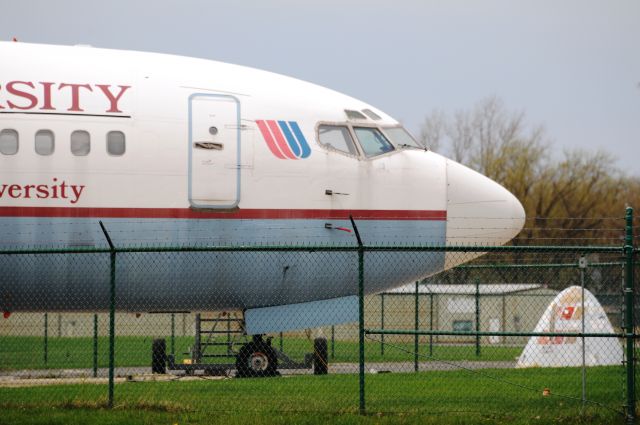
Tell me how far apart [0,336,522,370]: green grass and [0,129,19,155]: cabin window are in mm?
7778

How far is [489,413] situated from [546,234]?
4400 cm

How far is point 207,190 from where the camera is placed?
47.9 ft

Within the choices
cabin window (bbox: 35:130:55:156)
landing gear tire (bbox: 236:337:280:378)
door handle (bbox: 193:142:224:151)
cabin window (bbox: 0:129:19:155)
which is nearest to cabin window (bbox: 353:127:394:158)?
door handle (bbox: 193:142:224:151)

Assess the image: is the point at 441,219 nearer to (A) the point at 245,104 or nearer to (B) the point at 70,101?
(A) the point at 245,104

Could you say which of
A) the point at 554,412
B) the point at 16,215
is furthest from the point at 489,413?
the point at 16,215

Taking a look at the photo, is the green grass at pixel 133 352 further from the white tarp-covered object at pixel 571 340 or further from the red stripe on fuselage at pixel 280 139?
the red stripe on fuselage at pixel 280 139

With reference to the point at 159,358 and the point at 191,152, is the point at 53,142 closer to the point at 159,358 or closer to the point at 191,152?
the point at 191,152

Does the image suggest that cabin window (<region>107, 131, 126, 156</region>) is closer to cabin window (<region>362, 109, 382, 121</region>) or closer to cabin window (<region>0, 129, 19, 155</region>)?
cabin window (<region>0, 129, 19, 155</region>)

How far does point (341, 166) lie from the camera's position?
49.7 ft

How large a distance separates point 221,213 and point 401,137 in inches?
125

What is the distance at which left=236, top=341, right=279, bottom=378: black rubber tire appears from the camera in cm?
1612

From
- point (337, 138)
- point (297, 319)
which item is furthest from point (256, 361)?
point (337, 138)

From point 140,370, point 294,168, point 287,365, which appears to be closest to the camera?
point 294,168

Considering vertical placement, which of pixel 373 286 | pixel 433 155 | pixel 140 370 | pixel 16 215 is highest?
pixel 433 155
